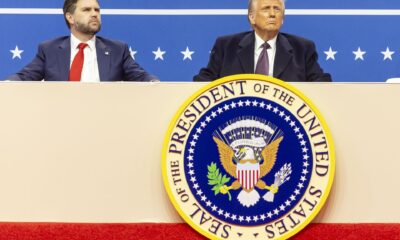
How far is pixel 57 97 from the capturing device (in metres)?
1.93

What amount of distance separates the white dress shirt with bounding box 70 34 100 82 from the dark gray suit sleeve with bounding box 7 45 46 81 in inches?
4.4

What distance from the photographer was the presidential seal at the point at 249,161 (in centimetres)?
185

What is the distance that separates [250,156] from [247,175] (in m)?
0.05

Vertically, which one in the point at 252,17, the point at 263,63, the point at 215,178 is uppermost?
the point at 252,17

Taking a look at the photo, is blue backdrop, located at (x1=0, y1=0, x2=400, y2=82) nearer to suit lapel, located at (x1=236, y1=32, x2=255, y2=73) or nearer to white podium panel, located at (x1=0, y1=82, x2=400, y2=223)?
suit lapel, located at (x1=236, y1=32, x2=255, y2=73)

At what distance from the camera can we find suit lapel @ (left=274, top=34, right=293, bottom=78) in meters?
2.61

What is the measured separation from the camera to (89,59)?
2887 millimetres

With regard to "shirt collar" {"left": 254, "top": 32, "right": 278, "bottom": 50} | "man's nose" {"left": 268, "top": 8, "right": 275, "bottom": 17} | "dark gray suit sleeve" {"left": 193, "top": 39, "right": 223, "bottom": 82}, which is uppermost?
"man's nose" {"left": 268, "top": 8, "right": 275, "bottom": 17}

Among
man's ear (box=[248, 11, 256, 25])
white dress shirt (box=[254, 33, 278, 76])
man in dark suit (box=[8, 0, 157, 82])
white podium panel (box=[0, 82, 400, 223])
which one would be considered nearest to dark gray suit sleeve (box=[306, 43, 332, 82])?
white dress shirt (box=[254, 33, 278, 76])

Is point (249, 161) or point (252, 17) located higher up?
point (252, 17)

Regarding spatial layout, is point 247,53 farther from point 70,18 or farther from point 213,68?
point 70,18

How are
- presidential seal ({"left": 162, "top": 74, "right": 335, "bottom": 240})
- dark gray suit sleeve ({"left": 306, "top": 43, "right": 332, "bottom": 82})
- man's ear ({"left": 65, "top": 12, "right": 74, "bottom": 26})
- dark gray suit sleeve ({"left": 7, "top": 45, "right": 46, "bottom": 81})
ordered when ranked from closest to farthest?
presidential seal ({"left": 162, "top": 74, "right": 335, "bottom": 240}) → dark gray suit sleeve ({"left": 306, "top": 43, "right": 332, "bottom": 82}) → dark gray suit sleeve ({"left": 7, "top": 45, "right": 46, "bottom": 81}) → man's ear ({"left": 65, "top": 12, "right": 74, "bottom": 26})

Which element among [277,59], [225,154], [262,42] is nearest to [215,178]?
[225,154]

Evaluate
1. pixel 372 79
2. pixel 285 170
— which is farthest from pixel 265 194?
pixel 372 79
